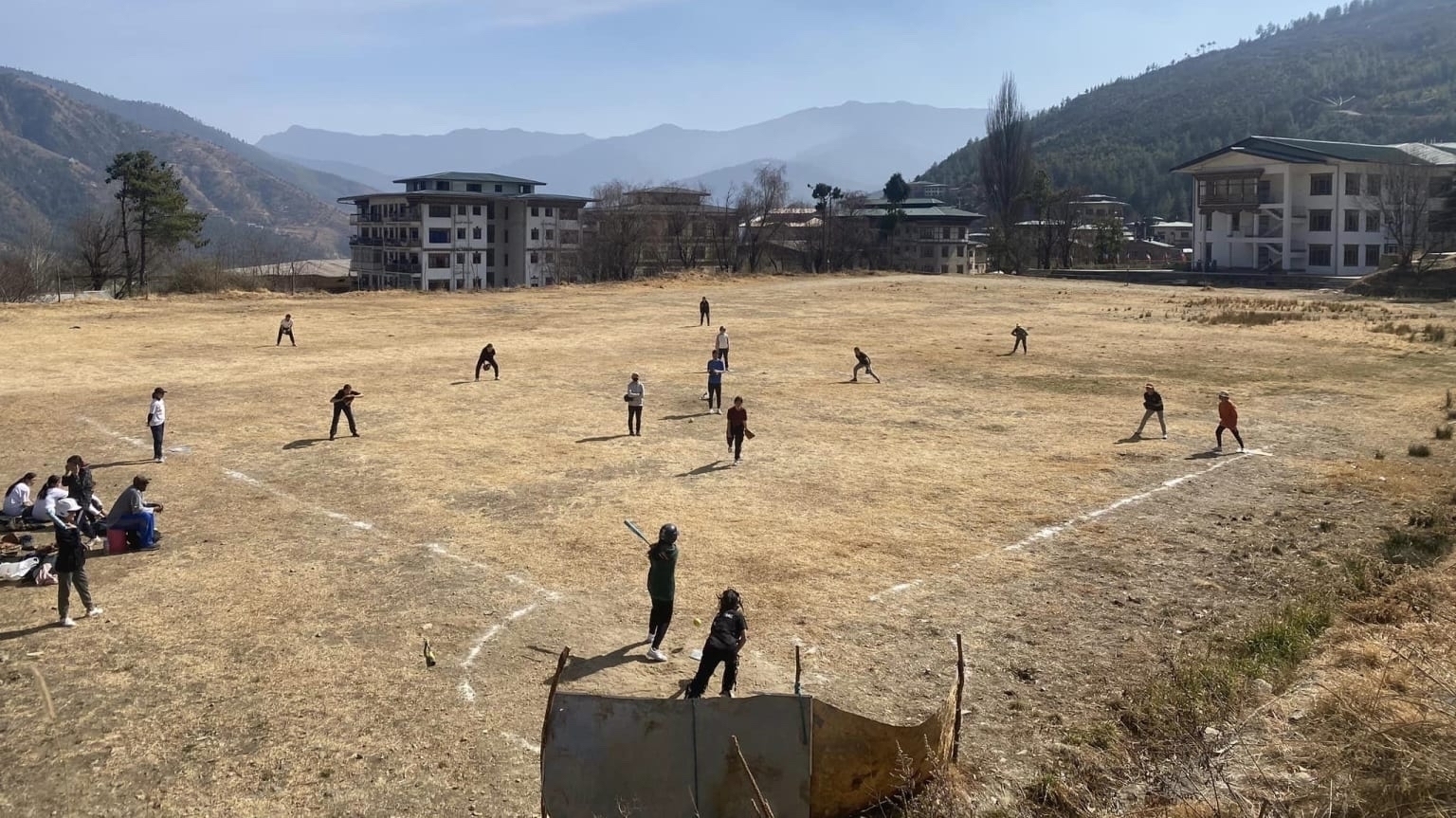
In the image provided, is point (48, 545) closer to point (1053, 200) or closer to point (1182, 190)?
point (1053, 200)

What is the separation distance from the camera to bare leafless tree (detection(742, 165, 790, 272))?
10662cm

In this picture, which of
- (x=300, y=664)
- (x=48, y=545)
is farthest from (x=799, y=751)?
(x=48, y=545)

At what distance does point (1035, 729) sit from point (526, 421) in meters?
18.9

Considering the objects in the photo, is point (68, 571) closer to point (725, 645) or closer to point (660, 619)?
point (660, 619)

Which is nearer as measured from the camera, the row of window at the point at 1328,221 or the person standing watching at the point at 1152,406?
the person standing watching at the point at 1152,406

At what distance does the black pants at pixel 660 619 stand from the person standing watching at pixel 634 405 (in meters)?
13.1

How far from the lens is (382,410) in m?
28.8

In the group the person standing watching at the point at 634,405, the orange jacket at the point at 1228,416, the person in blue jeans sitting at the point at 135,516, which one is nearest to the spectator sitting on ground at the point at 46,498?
the person in blue jeans sitting at the point at 135,516

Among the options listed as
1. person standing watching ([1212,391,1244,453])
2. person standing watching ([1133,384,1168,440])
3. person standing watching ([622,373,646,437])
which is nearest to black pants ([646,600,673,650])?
person standing watching ([622,373,646,437])

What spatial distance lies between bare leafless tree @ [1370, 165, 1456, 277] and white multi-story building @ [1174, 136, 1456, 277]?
0.41 meters

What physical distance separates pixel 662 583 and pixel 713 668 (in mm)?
1720

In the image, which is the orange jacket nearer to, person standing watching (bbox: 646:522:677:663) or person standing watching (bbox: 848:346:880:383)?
person standing watching (bbox: 848:346:880:383)

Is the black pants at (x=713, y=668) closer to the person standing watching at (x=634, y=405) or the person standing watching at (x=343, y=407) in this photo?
the person standing watching at (x=634, y=405)

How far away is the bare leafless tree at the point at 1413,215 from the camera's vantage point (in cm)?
7425
